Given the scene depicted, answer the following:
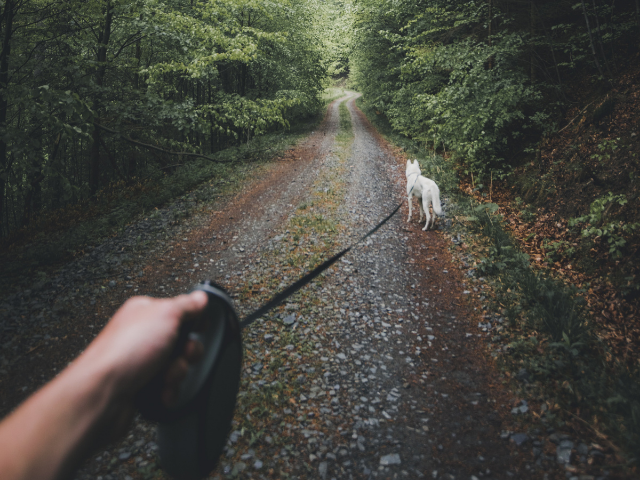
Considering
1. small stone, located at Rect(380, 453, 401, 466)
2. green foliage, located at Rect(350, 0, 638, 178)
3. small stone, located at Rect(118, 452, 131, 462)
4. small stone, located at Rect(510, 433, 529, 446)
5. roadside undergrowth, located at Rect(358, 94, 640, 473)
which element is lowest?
small stone, located at Rect(380, 453, 401, 466)

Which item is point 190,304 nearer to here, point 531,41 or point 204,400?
point 204,400

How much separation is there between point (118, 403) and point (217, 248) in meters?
6.79

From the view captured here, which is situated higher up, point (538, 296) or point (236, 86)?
point (236, 86)

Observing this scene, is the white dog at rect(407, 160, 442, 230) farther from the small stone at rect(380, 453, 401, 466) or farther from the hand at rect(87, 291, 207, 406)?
the hand at rect(87, 291, 207, 406)

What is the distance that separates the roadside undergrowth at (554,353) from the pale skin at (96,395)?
12.0ft

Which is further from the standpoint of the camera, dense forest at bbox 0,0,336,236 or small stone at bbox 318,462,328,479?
dense forest at bbox 0,0,336,236

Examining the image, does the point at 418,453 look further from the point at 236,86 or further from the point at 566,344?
the point at 236,86

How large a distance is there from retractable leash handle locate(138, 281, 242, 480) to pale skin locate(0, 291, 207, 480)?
0.05 metres

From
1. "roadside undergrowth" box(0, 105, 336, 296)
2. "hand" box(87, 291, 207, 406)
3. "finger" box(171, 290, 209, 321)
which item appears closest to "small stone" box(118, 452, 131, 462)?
"hand" box(87, 291, 207, 406)

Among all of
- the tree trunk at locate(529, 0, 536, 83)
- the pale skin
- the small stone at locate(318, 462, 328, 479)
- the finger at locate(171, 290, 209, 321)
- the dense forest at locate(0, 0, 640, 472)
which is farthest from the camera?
the tree trunk at locate(529, 0, 536, 83)

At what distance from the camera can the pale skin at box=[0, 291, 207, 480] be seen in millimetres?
614

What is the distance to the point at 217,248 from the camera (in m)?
7.30

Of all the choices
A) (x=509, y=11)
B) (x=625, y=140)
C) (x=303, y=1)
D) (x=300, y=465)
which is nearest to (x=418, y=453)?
(x=300, y=465)

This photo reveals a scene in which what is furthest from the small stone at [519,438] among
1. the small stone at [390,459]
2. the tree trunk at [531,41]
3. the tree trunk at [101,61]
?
the tree trunk at [101,61]
